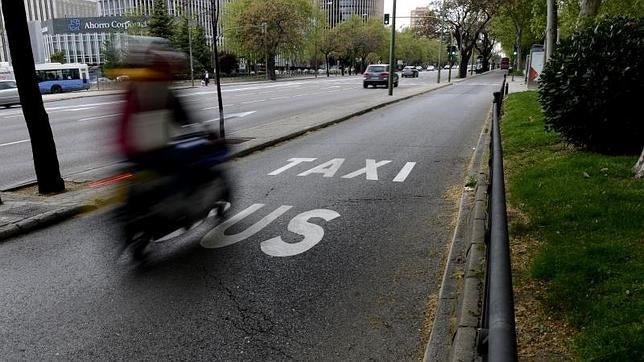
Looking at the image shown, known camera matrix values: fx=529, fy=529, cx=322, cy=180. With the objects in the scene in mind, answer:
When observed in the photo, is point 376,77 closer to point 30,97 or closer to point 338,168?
point 338,168

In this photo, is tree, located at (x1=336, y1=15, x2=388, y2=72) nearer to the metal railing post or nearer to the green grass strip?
the green grass strip

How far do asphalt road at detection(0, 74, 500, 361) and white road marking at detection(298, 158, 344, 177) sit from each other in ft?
2.95

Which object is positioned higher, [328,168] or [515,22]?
[515,22]

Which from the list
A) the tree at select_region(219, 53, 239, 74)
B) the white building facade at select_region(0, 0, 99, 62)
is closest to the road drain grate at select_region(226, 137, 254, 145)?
the tree at select_region(219, 53, 239, 74)

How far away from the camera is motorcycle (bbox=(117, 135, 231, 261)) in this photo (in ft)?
16.5

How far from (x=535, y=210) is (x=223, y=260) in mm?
3233

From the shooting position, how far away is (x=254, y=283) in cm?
439

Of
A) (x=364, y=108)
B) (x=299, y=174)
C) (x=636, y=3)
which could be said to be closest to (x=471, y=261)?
(x=299, y=174)

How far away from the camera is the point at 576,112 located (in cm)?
805

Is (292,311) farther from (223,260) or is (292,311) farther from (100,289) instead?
(100,289)

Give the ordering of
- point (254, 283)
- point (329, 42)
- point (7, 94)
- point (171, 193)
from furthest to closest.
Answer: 1. point (329, 42)
2. point (7, 94)
3. point (171, 193)
4. point (254, 283)

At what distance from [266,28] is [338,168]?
56.5 meters

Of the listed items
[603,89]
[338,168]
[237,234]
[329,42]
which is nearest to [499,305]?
[237,234]

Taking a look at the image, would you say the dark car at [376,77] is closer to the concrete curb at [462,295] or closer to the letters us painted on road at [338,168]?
the letters us painted on road at [338,168]
